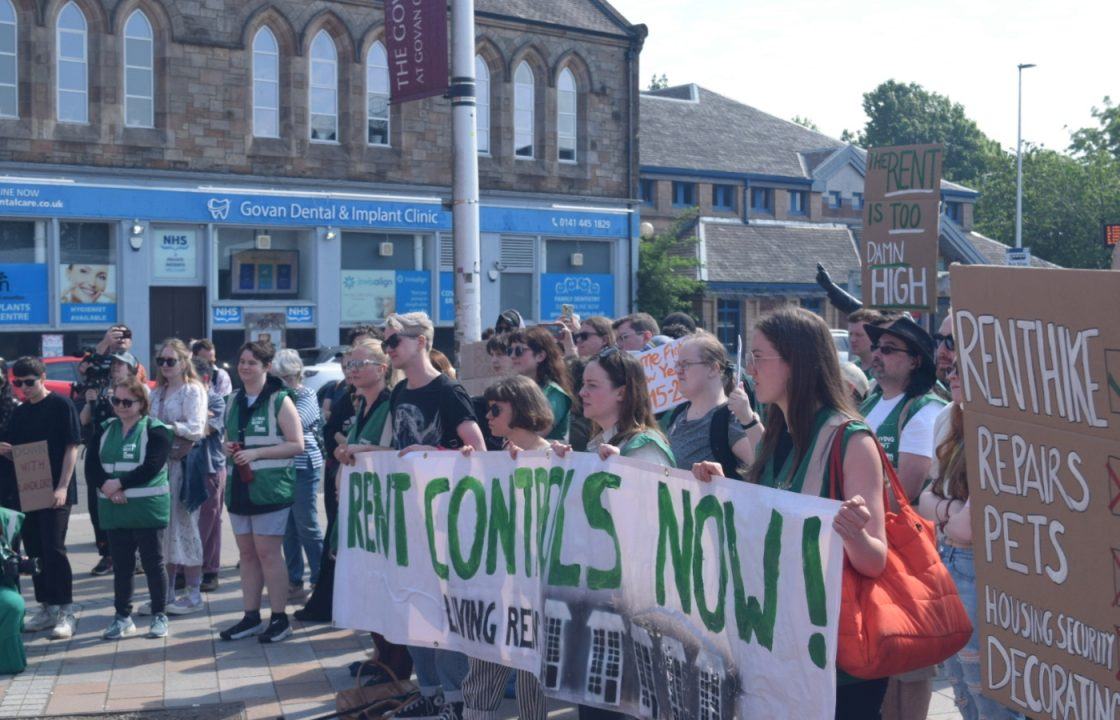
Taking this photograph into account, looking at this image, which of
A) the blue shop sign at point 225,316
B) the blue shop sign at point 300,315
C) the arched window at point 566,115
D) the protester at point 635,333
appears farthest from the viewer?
the arched window at point 566,115

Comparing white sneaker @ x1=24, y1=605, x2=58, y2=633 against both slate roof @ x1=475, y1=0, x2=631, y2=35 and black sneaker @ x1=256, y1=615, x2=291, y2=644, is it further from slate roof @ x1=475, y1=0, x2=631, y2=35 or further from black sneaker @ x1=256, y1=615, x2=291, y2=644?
slate roof @ x1=475, y1=0, x2=631, y2=35

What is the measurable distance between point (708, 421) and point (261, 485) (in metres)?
3.27

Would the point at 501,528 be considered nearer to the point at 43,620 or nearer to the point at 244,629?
the point at 244,629

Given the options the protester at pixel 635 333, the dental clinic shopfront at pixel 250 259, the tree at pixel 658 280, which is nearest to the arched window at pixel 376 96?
the dental clinic shopfront at pixel 250 259

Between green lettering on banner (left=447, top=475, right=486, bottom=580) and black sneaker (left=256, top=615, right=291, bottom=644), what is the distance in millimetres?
2490

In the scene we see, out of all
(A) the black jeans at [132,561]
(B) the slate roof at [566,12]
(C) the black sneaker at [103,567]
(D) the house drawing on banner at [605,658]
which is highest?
(B) the slate roof at [566,12]

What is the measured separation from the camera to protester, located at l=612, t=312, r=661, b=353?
9492 mm

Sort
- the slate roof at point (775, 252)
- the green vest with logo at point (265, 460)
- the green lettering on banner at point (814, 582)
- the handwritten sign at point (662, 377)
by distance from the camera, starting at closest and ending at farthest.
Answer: the green lettering on banner at point (814, 582) < the green vest with logo at point (265, 460) < the handwritten sign at point (662, 377) < the slate roof at point (775, 252)

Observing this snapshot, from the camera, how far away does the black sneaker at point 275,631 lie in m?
8.04

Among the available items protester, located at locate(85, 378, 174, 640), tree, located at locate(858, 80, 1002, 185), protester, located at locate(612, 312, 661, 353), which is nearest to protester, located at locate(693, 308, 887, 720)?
protester, located at locate(85, 378, 174, 640)

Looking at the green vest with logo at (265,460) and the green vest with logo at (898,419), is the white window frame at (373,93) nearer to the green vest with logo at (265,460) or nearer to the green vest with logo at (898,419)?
the green vest with logo at (265,460)

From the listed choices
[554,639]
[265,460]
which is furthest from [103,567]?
[554,639]

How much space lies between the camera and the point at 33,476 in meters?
8.27

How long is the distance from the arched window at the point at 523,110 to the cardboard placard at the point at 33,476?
23921mm
